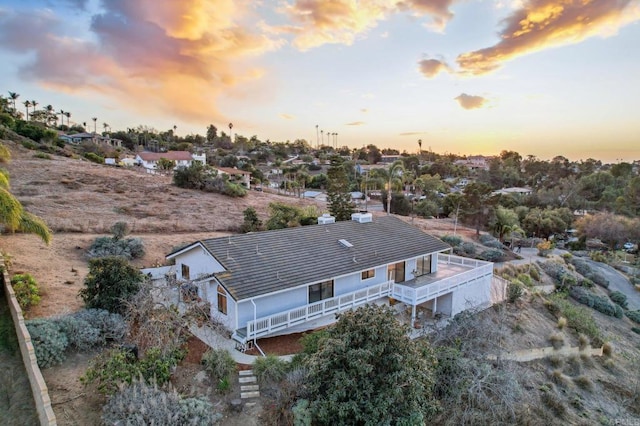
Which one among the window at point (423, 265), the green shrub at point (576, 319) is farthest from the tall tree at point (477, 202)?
the window at point (423, 265)

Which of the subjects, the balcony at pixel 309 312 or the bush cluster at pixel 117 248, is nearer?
the balcony at pixel 309 312

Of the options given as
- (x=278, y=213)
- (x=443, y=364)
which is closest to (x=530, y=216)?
(x=278, y=213)

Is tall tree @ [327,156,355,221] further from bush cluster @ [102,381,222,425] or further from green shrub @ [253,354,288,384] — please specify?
bush cluster @ [102,381,222,425]

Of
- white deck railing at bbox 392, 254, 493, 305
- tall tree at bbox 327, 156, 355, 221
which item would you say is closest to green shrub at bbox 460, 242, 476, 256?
tall tree at bbox 327, 156, 355, 221

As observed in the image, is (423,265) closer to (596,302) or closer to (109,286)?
(109,286)

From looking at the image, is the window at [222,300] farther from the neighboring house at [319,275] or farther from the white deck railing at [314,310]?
the white deck railing at [314,310]
